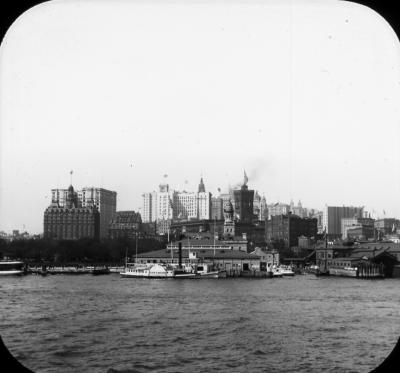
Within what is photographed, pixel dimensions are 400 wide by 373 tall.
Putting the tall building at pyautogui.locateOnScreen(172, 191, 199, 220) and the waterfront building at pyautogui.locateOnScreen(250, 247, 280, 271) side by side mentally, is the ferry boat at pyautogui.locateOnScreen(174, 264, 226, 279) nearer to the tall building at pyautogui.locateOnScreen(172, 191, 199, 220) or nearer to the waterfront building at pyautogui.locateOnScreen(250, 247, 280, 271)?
the waterfront building at pyautogui.locateOnScreen(250, 247, 280, 271)

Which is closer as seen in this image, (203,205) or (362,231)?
(362,231)

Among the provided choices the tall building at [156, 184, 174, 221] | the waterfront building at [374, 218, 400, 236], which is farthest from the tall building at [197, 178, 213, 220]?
the waterfront building at [374, 218, 400, 236]

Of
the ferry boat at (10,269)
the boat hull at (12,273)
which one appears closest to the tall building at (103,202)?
the ferry boat at (10,269)

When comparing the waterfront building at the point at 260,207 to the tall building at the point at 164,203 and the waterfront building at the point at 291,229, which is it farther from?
the waterfront building at the point at 291,229

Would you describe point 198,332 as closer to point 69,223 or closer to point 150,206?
point 69,223

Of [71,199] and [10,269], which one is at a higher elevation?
[71,199]

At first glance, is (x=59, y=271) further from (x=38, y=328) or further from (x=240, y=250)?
(x=38, y=328)

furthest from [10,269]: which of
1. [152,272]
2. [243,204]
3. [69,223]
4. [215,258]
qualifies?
[243,204]
